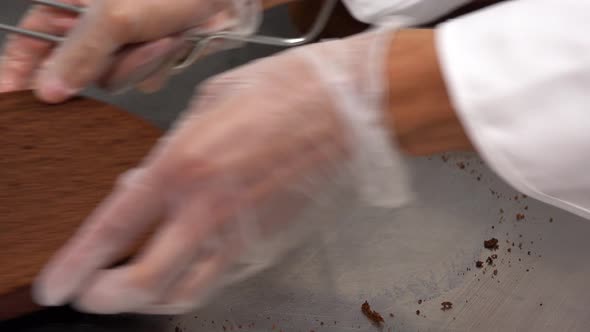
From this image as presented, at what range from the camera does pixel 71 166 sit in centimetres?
87

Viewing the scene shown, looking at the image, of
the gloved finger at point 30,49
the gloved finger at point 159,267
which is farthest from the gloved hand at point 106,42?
the gloved finger at point 159,267

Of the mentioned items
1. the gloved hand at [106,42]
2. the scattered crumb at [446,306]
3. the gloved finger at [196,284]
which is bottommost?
the scattered crumb at [446,306]

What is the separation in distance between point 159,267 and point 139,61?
43 cm

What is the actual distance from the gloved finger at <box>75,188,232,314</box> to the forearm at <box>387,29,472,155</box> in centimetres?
23

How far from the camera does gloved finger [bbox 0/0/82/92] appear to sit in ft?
3.12

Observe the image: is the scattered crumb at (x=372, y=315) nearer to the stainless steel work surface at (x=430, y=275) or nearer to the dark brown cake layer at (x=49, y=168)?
→ the stainless steel work surface at (x=430, y=275)

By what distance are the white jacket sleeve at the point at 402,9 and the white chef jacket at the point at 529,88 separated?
1.27 feet

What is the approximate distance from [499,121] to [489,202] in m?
0.66

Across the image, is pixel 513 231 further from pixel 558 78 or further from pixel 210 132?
pixel 210 132

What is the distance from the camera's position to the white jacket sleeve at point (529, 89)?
0.58 metres

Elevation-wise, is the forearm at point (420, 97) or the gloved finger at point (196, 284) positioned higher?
the forearm at point (420, 97)

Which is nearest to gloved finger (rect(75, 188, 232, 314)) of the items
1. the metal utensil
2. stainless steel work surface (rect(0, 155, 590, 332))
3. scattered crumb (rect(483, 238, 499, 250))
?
stainless steel work surface (rect(0, 155, 590, 332))

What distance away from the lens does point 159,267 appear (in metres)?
0.62

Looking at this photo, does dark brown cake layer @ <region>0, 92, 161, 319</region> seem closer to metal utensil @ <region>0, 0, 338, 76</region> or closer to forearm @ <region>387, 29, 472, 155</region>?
metal utensil @ <region>0, 0, 338, 76</region>
